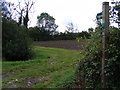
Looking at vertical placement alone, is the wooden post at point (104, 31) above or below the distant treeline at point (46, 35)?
below

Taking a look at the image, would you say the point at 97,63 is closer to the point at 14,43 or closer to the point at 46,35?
the point at 14,43

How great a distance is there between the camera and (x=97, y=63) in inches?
159

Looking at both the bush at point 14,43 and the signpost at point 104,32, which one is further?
the bush at point 14,43

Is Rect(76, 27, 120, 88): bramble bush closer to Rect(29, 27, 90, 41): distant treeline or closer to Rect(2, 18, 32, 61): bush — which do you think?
Rect(2, 18, 32, 61): bush

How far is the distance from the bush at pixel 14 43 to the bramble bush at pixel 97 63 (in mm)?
9526

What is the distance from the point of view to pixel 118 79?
3.95 metres

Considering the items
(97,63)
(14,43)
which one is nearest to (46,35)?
(14,43)

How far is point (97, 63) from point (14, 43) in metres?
10.8

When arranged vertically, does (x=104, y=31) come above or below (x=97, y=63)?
above

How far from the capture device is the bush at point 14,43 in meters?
13.2

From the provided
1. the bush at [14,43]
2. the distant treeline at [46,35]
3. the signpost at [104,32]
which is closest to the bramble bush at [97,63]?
the signpost at [104,32]

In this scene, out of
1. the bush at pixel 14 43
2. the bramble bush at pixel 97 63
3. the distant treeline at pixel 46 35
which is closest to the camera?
the bramble bush at pixel 97 63

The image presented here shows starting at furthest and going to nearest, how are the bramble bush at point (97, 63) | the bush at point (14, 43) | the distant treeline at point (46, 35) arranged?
the distant treeline at point (46, 35), the bush at point (14, 43), the bramble bush at point (97, 63)

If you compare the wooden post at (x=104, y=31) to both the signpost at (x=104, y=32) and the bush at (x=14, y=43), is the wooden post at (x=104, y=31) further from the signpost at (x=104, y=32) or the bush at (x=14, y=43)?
the bush at (x=14, y=43)
